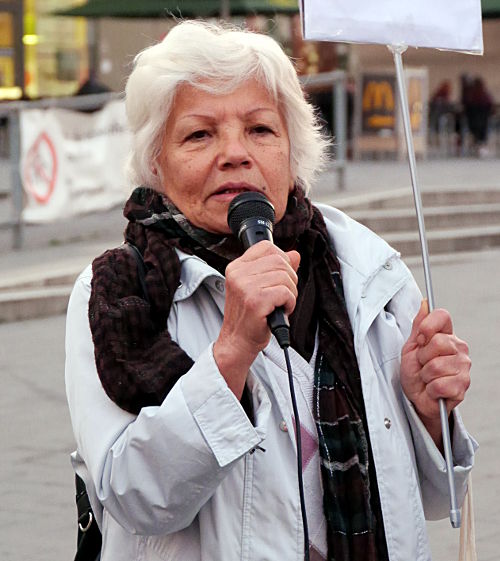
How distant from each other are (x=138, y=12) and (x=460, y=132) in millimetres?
6284

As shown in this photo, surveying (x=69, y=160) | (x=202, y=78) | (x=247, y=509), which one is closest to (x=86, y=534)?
(x=247, y=509)

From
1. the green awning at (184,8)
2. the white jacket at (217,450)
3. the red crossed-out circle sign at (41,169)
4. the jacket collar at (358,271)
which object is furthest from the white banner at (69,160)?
the white jacket at (217,450)

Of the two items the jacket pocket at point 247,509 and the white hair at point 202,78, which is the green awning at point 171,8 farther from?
the jacket pocket at point 247,509

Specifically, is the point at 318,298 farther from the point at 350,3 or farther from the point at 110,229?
the point at 110,229

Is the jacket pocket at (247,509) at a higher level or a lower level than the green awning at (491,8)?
lower

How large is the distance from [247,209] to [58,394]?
487 cm

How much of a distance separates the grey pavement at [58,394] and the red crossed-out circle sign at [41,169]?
0.47 meters

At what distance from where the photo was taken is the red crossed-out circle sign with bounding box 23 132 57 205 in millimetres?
10984

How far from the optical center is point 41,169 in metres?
11.1

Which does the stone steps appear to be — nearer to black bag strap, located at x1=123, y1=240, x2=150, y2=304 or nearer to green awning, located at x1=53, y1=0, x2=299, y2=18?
green awning, located at x1=53, y1=0, x2=299, y2=18

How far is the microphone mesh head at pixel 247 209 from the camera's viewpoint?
7.56 ft

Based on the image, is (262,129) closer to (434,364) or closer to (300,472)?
(434,364)

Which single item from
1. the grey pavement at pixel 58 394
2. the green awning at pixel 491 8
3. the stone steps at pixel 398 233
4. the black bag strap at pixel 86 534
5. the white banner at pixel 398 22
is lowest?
the grey pavement at pixel 58 394

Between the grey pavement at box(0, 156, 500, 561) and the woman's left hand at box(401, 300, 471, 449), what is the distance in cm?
247
